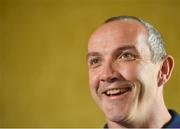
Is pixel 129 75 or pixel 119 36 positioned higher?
pixel 119 36

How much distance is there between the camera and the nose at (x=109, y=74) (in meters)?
1.01

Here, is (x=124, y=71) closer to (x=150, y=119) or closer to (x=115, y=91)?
(x=115, y=91)

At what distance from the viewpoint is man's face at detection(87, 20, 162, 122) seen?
102 cm

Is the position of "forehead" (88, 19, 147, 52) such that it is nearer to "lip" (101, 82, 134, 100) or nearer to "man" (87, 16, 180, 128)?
"man" (87, 16, 180, 128)

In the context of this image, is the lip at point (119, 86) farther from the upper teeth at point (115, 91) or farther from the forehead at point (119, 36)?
the forehead at point (119, 36)

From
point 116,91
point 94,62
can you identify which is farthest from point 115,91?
point 94,62

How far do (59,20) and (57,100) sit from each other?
1.24 ft

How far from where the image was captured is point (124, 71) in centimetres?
103

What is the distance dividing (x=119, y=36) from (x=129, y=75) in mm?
122

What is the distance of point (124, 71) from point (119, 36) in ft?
0.35

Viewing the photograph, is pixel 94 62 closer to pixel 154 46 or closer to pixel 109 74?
pixel 109 74

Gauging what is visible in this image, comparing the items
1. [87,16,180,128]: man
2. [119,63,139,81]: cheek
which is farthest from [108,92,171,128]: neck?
[119,63,139,81]: cheek

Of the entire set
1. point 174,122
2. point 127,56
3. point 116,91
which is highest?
point 127,56

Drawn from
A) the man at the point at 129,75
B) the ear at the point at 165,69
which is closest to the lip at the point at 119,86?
the man at the point at 129,75
